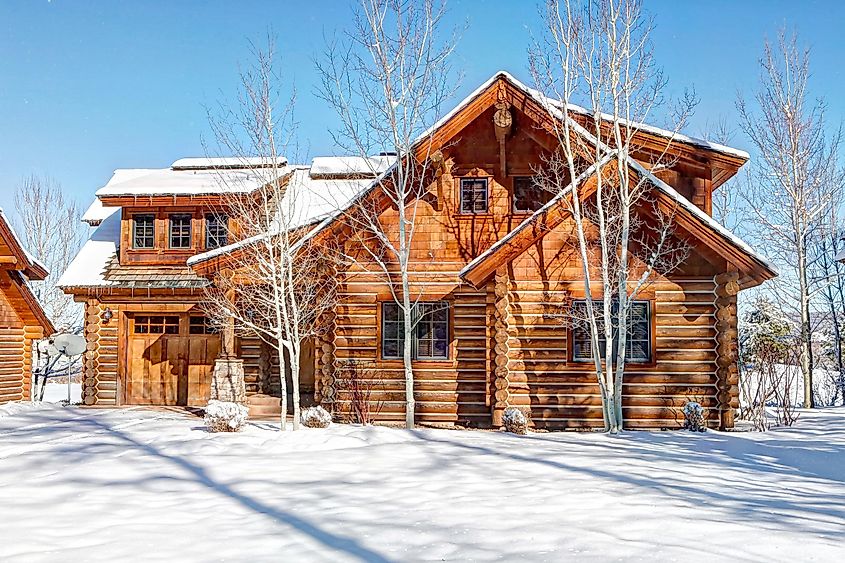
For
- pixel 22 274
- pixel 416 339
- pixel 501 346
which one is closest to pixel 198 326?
pixel 22 274

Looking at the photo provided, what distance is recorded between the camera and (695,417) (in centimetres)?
1348

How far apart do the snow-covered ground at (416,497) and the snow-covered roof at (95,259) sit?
23.3 ft

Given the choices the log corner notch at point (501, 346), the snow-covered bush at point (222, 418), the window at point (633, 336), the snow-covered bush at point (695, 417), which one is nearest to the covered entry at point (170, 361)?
the snow-covered bush at point (222, 418)

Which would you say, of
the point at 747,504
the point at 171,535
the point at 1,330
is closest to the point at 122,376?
the point at 1,330

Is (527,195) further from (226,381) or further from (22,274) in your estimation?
(22,274)

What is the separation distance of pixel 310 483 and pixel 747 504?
4.75m

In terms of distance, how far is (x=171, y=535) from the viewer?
6152mm

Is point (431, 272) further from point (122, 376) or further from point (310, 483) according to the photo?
point (122, 376)

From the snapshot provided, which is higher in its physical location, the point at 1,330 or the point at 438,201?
the point at 438,201

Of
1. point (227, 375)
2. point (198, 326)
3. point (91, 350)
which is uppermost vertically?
point (198, 326)

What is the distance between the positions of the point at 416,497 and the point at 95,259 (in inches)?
620

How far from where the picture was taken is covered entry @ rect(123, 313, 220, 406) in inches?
776

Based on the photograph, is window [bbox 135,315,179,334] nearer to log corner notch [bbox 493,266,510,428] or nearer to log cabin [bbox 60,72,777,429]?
log cabin [bbox 60,72,777,429]

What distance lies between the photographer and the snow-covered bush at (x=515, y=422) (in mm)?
13281
